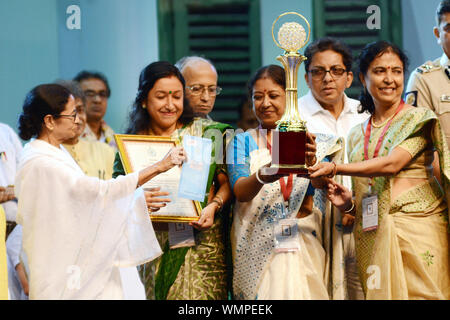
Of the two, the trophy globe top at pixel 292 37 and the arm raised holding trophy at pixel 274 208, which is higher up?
the trophy globe top at pixel 292 37

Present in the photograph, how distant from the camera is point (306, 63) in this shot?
5105 millimetres

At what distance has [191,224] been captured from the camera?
4566 mm

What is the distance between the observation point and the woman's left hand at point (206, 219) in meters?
4.50

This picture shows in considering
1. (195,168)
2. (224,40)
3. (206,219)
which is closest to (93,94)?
(224,40)

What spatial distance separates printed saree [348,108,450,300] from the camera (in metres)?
4.32

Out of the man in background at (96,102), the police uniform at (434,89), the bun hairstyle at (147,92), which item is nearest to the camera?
the bun hairstyle at (147,92)

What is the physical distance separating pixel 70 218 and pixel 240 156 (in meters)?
1.04

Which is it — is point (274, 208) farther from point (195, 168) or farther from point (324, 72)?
point (324, 72)

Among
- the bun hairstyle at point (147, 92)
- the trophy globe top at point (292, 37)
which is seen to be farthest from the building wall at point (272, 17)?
the trophy globe top at point (292, 37)

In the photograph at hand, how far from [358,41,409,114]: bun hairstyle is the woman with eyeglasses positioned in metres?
0.86

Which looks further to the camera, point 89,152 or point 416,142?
point 89,152

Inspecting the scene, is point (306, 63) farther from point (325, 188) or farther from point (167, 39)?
point (167, 39)

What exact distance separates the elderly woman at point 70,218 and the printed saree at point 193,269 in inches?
7.4

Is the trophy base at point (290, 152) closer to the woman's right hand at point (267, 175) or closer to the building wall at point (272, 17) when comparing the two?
the woman's right hand at point (267, 175)
